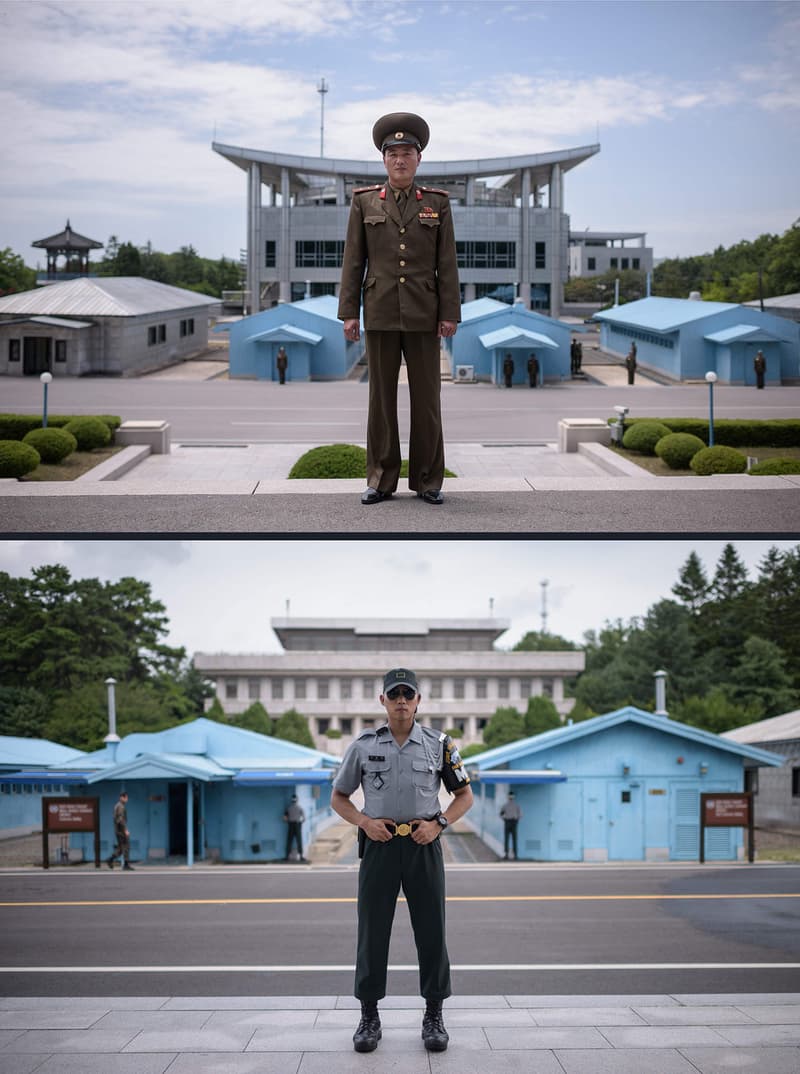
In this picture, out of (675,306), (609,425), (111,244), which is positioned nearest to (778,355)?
(675,306)

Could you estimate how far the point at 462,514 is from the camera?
20.4 ft

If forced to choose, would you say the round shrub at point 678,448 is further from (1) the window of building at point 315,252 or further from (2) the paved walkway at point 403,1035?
(1) the window of building at point 315,252

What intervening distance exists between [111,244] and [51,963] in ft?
121

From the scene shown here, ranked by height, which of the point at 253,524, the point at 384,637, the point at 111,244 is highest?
the point at 111,244

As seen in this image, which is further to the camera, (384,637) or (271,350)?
(384,637)

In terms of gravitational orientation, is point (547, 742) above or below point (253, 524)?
below

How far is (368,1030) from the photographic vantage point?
4.16 m

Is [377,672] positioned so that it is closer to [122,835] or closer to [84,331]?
[84,331]

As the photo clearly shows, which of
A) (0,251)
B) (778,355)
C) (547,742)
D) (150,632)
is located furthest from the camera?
(0,251)

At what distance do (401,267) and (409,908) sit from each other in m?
3.15

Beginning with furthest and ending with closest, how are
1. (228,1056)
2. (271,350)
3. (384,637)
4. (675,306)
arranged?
(384,637), (675,306), (271,350), (228,1056)

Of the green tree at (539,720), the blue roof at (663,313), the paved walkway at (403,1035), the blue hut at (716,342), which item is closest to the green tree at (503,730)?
A: the green tree at (539,720)

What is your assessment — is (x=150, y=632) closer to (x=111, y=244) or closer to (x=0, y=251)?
(x=0, y=251)

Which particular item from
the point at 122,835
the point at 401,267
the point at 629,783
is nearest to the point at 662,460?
the point at 629,783
